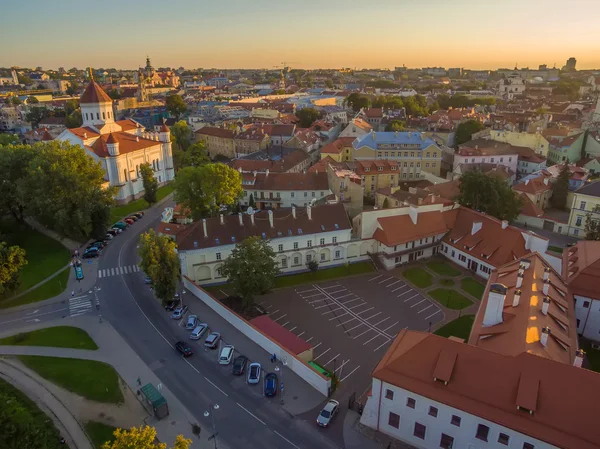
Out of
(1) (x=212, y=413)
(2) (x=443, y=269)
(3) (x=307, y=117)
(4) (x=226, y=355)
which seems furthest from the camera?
(3) (x=307, y=117)

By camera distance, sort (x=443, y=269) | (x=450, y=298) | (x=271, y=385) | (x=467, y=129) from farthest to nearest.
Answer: (x=467, y=129) < (x=443, y=269) < (x=450, y=298) < (x=271, y=385)

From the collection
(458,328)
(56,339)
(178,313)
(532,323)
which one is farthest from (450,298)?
(56,339)

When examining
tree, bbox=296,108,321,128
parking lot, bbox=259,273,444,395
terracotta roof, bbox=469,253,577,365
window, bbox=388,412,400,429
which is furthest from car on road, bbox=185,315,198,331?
tree, bbox=296,108,321,128

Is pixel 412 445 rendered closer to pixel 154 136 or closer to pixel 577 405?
pixel 577 405

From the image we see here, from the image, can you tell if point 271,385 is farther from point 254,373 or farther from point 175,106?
point 175,106

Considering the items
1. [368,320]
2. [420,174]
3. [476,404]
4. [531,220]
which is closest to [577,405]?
[476,404]

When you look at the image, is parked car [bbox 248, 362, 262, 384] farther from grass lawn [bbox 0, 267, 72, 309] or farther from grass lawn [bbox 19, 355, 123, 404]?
grass lawn [bbox 0, 267, 72, 309]

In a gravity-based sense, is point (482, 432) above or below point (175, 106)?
below

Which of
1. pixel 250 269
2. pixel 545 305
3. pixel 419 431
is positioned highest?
pixel 545 305
